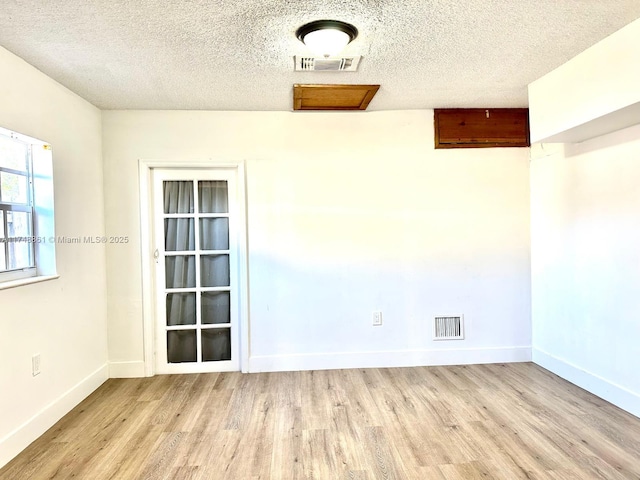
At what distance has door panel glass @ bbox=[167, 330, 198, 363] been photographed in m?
3.57

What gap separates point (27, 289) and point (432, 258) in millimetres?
3151

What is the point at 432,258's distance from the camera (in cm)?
363

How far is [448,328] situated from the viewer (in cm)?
364

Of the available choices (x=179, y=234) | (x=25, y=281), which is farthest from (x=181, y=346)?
(x=25, y=281)

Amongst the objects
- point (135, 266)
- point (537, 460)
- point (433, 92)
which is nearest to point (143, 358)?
point (135, 266)

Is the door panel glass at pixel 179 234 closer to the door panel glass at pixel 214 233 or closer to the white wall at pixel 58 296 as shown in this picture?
the door panel glass at pixel 214 233

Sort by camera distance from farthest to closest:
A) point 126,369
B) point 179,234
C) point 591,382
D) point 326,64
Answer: point 179,234 < point 126,369 < point 591,382 < point 326,64

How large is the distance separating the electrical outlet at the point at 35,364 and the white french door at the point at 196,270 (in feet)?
3.60

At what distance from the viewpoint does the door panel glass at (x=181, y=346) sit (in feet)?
11.7

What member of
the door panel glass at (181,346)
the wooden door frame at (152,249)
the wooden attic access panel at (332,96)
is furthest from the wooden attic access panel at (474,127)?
the door panel glass at (181,346)

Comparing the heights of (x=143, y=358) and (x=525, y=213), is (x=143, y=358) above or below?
below

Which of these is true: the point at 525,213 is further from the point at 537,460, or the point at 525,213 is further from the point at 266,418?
the point at 266,418

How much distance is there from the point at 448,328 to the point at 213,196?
254 cm

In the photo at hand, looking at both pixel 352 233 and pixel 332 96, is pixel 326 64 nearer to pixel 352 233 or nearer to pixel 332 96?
pixel 332 96
